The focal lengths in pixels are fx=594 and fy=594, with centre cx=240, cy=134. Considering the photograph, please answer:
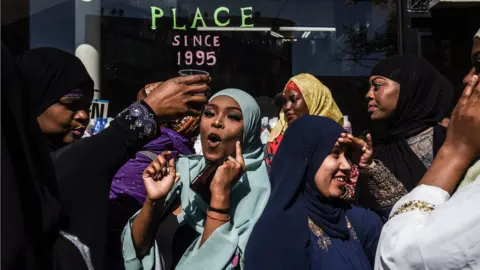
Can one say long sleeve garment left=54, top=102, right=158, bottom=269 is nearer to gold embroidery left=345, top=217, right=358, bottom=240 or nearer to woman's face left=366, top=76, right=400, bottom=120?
gold embroidery left=345, top=217, right=358, bottom=240

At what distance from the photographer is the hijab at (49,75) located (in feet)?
6.38

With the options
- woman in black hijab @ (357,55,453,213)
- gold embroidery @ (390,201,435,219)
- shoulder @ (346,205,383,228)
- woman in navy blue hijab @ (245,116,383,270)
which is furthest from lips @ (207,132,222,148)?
gold embroidery @ (390,201,435,219)

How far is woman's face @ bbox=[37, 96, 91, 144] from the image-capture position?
2238 millimetres

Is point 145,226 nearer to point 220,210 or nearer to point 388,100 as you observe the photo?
point 220,210

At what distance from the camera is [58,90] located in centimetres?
199

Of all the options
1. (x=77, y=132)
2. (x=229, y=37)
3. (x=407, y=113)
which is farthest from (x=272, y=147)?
(x=229, y=37)

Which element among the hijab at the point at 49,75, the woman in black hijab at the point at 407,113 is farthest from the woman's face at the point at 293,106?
the hijab at the point at 49,75

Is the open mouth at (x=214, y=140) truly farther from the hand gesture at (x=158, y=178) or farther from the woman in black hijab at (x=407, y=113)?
the woman in black hijab at (x=407, y=113)

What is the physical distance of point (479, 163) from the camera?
132 cm

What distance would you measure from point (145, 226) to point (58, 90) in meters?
0.65

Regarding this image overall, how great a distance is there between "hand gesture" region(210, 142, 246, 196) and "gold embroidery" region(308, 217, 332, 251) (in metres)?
0.35

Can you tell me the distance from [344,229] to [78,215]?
3.87 feet

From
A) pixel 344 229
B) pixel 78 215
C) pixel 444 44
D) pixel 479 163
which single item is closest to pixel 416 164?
pixel 344 229

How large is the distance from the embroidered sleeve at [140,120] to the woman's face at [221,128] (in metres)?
0.92
